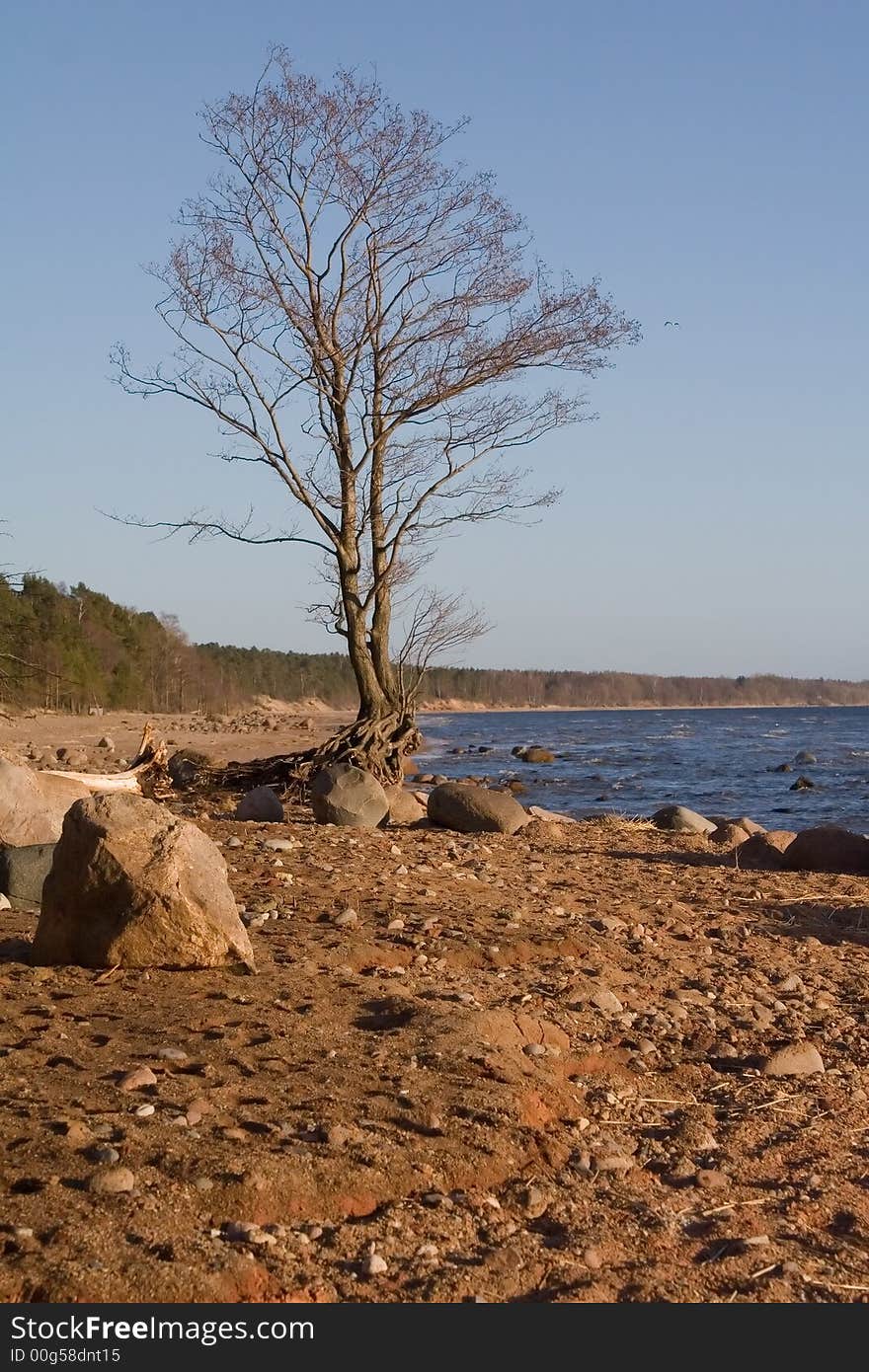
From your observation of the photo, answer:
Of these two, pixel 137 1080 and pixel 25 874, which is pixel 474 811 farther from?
pixel 137 1080

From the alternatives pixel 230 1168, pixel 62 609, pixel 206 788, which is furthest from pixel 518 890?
pixel 62 609

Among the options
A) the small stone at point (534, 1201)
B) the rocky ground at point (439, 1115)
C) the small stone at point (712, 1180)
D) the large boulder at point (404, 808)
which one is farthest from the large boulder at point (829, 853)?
the small stone at point (534, 1201)

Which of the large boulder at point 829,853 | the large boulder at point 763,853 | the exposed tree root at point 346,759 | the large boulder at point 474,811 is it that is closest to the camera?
the large boulder at point 829,853

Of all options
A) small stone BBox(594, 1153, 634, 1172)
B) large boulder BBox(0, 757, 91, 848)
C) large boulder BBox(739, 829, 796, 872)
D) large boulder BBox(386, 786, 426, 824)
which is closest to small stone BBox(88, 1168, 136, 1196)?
small stone BBox(594, 1153, 634, 1172)

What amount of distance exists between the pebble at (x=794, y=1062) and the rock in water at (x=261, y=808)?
712 cm

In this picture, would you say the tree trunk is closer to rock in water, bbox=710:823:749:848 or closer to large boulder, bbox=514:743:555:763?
rock in water, bbox=710:823:749:848

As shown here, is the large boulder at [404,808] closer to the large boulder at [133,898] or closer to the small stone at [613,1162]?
the large boulder at [133,898]

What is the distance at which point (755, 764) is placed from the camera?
3903cm

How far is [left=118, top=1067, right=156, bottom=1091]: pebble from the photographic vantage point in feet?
13.2

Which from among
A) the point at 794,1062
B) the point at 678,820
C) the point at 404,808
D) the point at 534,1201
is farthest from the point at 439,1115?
the point at 678,820

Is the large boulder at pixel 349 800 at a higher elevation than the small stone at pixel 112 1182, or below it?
higher

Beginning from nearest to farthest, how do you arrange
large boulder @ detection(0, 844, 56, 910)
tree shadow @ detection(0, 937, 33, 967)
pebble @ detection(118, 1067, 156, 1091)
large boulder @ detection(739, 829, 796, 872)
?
1. pebble @ detection(118, 1067, 156, 1091)
2. tree shadow @ detection(0, 937, 33, 967)
3. large boulder @ detection(0, 844, 56, 910)
4. large boulder @ detection(739, 829, 796, 872)

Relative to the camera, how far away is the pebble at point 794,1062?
4.95 meters

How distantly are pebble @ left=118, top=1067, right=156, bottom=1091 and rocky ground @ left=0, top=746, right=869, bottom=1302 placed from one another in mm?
33
